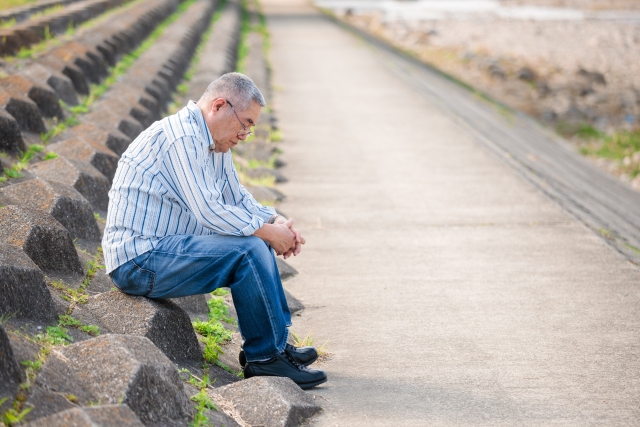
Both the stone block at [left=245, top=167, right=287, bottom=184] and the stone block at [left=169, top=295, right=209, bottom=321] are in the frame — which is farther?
the stone block at [left=245, top=167, right=287, bottom=184]

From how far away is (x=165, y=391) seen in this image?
3.22 m

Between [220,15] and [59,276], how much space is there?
21.1m

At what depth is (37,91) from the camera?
282 inches

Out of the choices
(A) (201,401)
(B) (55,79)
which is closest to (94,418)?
(A) (201,401)

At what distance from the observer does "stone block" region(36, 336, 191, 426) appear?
121 inches

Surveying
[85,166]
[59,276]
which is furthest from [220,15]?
[59,276]

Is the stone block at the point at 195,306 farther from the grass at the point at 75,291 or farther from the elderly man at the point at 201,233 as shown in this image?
the elderly man at the point at 201,233

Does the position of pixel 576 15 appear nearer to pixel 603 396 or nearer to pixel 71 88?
pixel 71 88

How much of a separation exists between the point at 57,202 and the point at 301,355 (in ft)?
5.70

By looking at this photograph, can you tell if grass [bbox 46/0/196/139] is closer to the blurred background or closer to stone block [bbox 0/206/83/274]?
stone block [bbox 0/206/83/274]

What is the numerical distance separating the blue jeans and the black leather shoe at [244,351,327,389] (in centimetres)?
4

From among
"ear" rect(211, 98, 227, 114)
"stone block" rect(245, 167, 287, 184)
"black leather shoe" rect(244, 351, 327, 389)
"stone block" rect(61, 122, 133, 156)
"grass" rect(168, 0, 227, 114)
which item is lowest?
"stone block" rect(245, 167, 287, 184)

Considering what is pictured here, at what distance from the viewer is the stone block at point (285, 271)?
225 inches

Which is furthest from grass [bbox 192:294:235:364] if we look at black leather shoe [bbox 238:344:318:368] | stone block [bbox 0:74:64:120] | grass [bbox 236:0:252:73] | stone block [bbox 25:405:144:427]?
grass [bbox 236:0:252:73]
